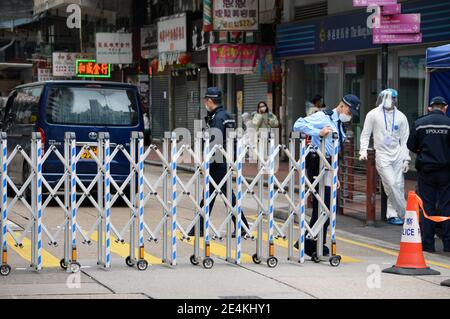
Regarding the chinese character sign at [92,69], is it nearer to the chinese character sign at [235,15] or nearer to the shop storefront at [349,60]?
the chinese character sign at [235,15]

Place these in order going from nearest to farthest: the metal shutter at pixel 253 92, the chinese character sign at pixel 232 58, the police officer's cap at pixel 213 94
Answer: the police officer's cap at pixel 213 94, the chinese character sign at pixel 232 58, the metal shutter at pixel 253 92

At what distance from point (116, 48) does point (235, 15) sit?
1536cm

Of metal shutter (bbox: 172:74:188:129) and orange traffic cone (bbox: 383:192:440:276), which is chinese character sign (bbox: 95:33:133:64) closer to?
metal shutter (bbox: 172:74:188:129)

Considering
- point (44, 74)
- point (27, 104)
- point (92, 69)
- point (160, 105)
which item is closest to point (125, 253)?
point (27, 104)

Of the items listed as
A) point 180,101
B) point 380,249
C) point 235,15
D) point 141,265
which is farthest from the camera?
point 180,101

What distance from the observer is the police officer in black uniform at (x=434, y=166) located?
12.4 metres

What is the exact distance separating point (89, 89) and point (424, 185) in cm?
685

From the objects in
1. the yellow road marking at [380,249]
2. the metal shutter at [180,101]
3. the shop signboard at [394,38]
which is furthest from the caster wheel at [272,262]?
the metal shutter at [180,101]

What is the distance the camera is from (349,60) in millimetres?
26078

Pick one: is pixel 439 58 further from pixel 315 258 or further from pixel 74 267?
pixel 74 267

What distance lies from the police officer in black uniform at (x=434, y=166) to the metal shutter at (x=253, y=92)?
19.5 meters

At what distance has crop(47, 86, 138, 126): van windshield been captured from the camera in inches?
667

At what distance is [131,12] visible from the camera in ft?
152
